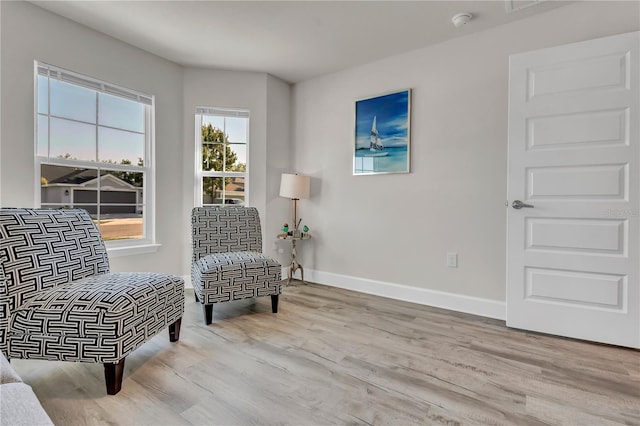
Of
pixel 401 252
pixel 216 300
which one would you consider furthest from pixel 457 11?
pixel 216 300

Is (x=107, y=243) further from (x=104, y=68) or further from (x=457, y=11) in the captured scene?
(x=457, y=11)

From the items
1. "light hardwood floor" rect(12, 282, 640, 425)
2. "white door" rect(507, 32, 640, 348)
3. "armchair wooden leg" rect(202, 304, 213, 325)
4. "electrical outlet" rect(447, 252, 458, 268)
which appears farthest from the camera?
"electrical outlet" rect(447, 252, 458, 268)

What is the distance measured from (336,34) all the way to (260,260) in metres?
2.05

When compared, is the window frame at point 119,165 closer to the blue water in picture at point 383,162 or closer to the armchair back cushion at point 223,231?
the armchair back cushion at point 223,231

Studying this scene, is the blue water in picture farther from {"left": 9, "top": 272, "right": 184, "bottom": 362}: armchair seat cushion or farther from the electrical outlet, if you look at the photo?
{"left": 9, "top": 272, "right": 184, "bottom": 362}: armchair seat cushion

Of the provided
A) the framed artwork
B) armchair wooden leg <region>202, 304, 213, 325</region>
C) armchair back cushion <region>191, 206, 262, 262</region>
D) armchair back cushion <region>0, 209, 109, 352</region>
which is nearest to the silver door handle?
the framed artwork

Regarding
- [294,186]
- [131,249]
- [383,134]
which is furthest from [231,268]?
[383,134]

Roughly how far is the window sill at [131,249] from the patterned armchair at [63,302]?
39.4 inches

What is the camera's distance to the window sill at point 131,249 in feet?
9.28

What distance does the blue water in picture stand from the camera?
10.1 feet

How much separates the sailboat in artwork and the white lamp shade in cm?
77

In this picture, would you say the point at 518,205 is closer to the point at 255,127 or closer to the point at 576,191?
the point at 576,191

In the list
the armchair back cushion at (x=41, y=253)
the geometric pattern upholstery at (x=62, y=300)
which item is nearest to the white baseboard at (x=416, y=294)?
the geometric pattern upholstery at (x=62, y=300)

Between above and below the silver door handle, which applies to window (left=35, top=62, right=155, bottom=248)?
above
